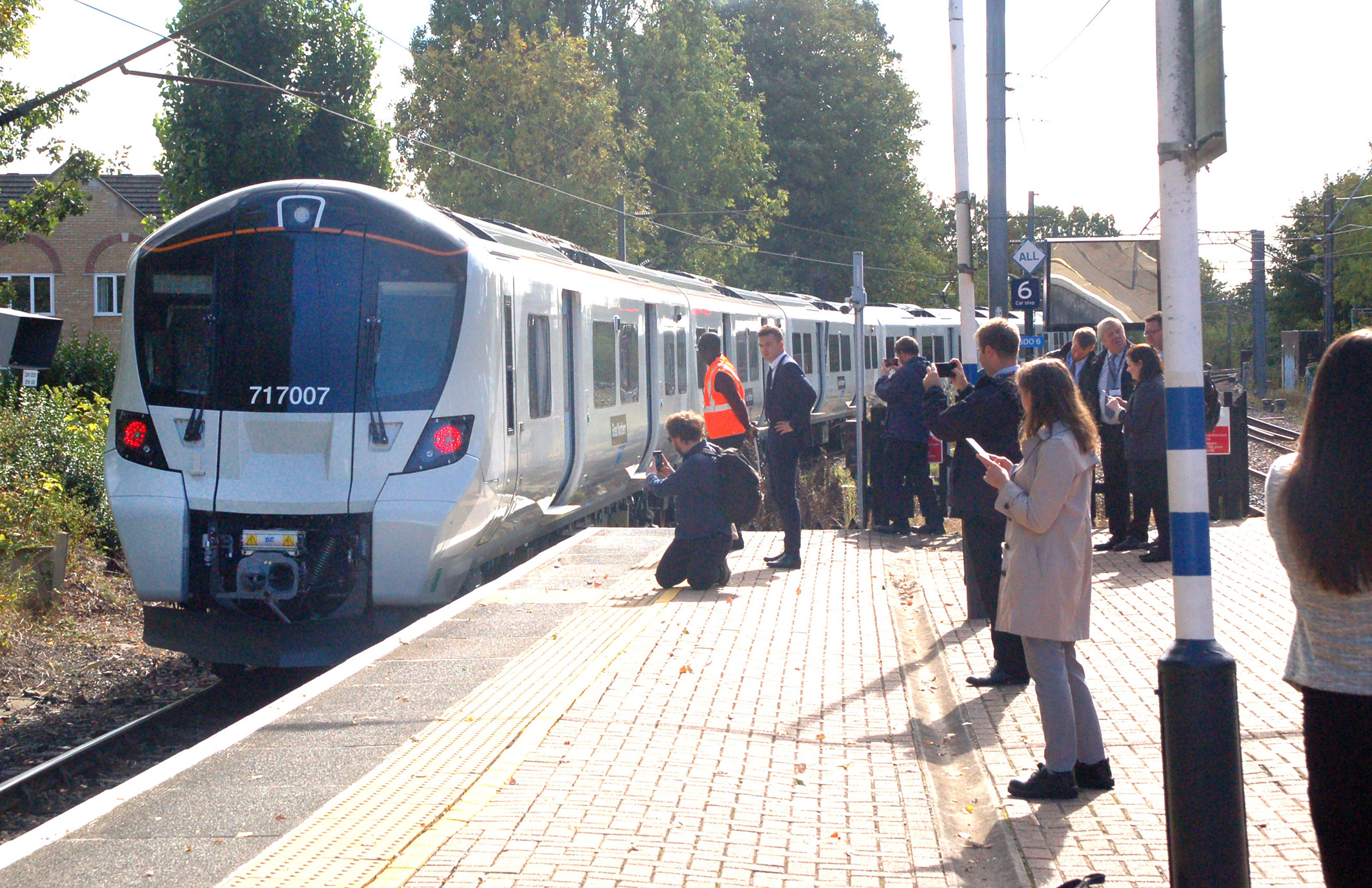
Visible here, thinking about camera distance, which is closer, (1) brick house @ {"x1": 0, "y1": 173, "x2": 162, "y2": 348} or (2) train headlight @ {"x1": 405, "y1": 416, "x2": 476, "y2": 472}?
(2) train headlight @ {"x1": 405, "y1": 416, "x2": 476, "y2": 472}

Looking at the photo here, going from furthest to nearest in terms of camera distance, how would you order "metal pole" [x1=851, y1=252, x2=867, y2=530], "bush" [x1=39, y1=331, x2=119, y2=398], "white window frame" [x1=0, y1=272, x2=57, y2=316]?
"white window frame" [x1=0, y1=272, x2=57, y2=316]
"bush" [x1=39, y1=331, x2=119, y2=398]
"metal pole" [x1=851, y1=252, x2=867, y2=530]

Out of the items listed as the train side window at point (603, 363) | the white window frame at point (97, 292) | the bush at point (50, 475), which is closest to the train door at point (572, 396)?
the train side window at point (603, 363)

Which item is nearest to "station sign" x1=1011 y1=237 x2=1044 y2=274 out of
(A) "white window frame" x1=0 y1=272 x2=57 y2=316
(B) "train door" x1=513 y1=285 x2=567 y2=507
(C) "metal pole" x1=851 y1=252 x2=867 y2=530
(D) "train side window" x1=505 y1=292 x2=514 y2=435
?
(C) "metal pole" x1=851 y1=252 x2=867 y2=530

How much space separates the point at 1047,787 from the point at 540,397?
233 inches

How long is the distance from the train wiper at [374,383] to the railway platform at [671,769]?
45.8 inches

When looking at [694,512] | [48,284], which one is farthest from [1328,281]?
[48,284]

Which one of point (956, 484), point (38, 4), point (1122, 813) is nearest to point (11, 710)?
point (956, 484)

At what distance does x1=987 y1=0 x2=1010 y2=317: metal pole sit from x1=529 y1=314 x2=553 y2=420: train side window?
505 centimetres

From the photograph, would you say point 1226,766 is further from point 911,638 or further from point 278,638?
point 278,638

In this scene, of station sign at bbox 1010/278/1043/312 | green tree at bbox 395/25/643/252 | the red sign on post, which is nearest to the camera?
the red sign on post

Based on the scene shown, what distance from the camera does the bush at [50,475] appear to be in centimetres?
1284

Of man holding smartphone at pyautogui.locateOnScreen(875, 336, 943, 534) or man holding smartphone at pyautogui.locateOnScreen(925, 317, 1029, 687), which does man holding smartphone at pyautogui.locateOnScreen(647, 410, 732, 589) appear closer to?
man holding smartphone at pyautogui.locateOnScreen(925, 317, 1029, 687)

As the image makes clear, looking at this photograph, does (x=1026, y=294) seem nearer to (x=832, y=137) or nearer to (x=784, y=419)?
(x=784, y=419)

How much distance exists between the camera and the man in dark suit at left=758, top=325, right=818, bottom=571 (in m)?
10.3
